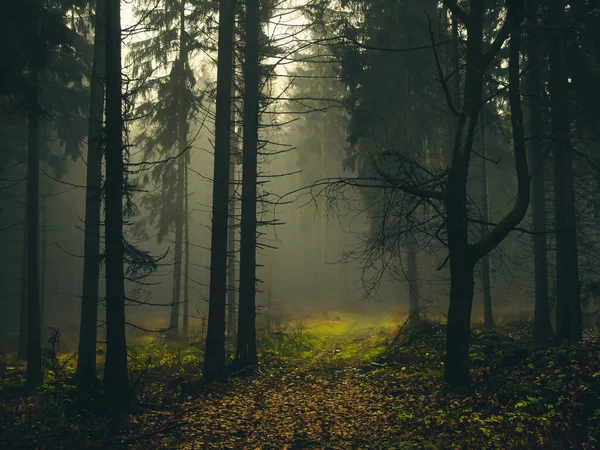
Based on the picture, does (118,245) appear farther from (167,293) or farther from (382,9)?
(167,293)

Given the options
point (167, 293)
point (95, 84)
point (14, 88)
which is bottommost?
point (167, 293)

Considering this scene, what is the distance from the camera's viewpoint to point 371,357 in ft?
41.4

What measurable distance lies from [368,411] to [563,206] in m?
7.22

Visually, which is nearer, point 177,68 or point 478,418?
point 478,418

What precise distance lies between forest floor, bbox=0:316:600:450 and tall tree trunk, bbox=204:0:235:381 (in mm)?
825

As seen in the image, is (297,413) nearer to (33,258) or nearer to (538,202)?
(33,258)

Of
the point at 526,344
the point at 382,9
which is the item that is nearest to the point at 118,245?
the point at 526,344

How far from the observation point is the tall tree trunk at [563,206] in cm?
1080

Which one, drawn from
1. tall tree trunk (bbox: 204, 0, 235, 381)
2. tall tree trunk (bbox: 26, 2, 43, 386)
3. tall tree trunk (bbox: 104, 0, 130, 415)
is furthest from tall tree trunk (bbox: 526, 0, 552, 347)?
tall tree trunk (bbox: 26, 2, 43, 386)

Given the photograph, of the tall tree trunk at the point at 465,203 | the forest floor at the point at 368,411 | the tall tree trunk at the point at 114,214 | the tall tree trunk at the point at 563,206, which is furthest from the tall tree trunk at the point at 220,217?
the tall tree trunk at the point at 563,206

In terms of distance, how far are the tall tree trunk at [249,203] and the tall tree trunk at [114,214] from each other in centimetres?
372

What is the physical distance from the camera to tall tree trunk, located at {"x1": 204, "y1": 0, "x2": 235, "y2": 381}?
10375mm

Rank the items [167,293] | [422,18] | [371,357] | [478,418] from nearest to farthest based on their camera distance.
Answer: [478,418] < [371,357] < [422,18] < [167,293]

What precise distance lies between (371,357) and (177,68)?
47.3ft
